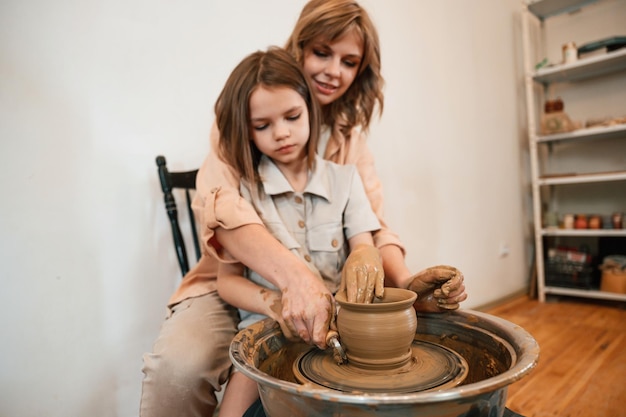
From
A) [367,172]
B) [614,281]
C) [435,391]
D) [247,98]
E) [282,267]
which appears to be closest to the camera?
[435,391]

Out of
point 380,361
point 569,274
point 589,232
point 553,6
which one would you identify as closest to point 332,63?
point 380,361

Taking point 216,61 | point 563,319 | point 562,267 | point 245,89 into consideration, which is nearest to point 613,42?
point 562,267

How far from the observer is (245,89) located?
0.83 m

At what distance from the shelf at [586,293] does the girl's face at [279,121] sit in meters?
2.20

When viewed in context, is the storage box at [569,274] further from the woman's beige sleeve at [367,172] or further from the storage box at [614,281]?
the woman's beige sleeve at [367,172]

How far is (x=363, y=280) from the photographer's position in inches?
26.0

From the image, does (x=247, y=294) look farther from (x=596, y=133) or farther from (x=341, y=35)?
(x=596, y=133)

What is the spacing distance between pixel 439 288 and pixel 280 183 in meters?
0.40

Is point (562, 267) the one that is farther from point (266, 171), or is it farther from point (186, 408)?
point (186, 408)

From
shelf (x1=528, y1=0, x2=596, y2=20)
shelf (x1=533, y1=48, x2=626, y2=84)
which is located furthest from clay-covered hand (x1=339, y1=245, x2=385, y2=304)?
shelf (x1=528, y1=0, x2=596, y2=20)

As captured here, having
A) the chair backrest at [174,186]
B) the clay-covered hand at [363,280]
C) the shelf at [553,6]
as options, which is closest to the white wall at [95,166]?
the chair backrest at [174,186]

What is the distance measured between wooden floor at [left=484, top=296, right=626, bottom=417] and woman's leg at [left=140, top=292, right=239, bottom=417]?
78 cm

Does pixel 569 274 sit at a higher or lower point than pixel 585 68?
lower

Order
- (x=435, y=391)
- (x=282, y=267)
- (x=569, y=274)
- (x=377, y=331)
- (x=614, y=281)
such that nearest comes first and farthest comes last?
(x=435, y=391) → (x=377, y=331) → (x=282, y=267) → (x=614, y=281) → (x=569, y=274)
